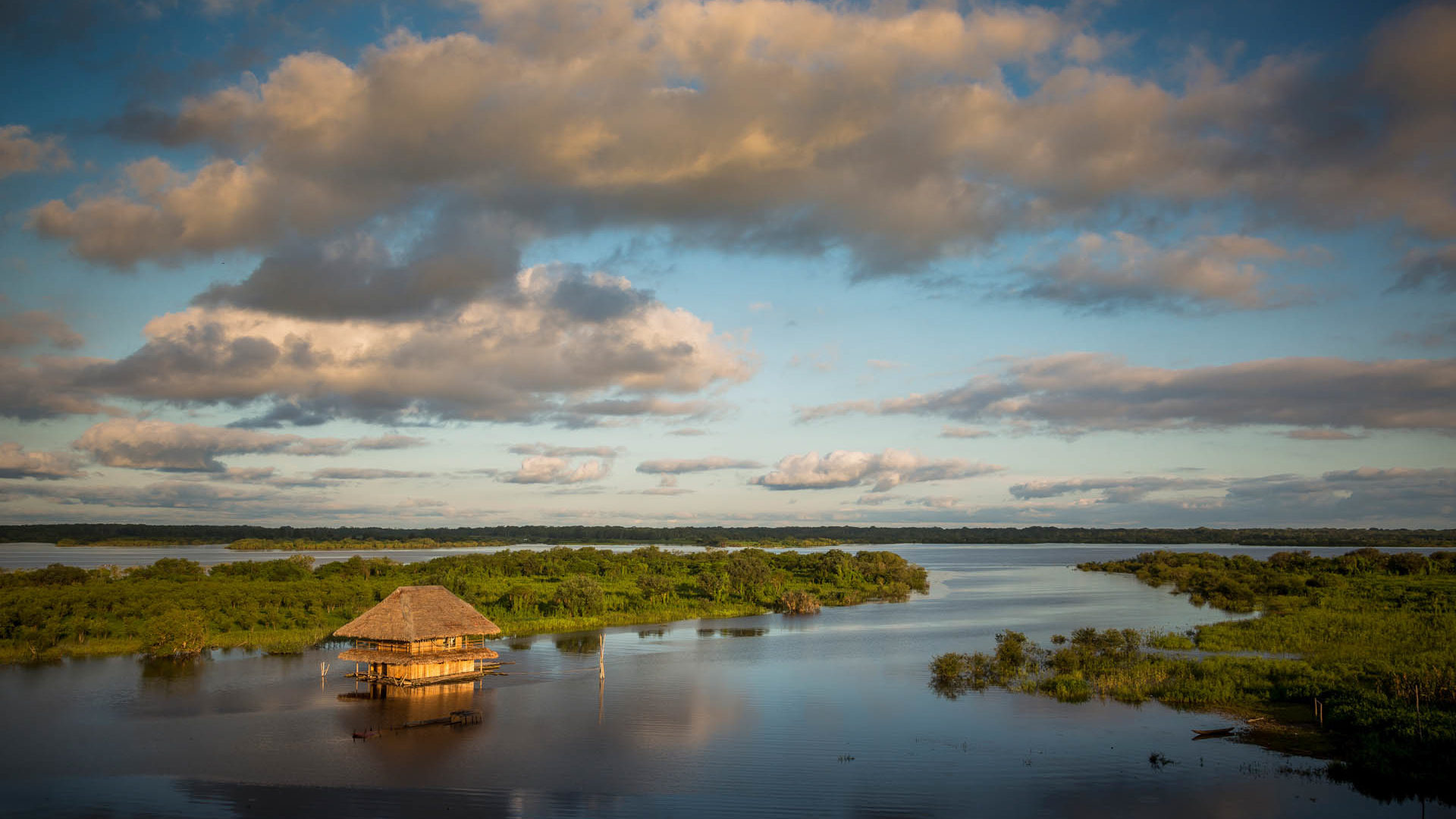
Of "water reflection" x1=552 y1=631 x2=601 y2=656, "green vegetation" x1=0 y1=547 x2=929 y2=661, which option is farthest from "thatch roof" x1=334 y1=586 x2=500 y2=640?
"green vegetation" x1=0 y1=547 x2=929 y2=661

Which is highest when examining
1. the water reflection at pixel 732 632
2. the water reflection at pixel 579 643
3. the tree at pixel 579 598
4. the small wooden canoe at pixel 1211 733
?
the tree at pixel 579 598

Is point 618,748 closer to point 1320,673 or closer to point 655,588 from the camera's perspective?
point 1320,673

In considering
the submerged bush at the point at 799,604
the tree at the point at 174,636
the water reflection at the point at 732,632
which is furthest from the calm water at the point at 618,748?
the submerged bush at the point at 799,604

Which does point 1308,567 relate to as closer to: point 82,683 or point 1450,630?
point 1450,630

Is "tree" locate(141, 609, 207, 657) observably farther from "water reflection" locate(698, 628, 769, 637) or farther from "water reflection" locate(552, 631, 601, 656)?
"water reflection" locate(698, 628, 769, 637)

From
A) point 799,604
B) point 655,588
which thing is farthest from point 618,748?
point 655,588

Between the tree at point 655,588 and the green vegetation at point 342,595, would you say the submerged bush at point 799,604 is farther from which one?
the tree at point 655,588

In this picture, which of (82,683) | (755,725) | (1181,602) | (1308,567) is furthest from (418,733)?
(1308,567)

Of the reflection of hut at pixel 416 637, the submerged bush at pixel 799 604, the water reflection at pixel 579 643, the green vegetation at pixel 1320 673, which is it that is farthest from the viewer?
the submerged bush at pixel 799 604
